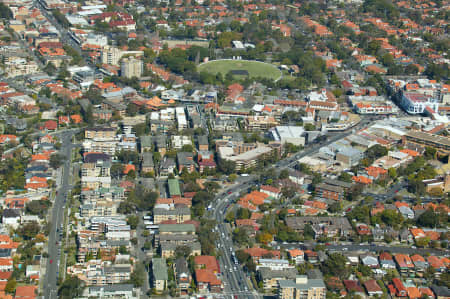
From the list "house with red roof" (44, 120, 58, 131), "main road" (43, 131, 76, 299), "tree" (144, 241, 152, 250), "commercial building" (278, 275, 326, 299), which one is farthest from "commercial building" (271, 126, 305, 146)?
"commercial building" (278, 275, 326, 299)

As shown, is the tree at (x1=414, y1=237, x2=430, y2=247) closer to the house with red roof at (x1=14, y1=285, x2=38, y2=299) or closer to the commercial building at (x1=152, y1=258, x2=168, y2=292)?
the commercial building at (x1=152, y1=258, x2=168, y2=292)

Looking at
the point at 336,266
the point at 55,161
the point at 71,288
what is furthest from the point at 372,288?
the point at 55,161

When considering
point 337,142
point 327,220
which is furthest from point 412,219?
point 337,142

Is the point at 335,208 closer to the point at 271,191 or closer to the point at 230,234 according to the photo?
the point at 271,191

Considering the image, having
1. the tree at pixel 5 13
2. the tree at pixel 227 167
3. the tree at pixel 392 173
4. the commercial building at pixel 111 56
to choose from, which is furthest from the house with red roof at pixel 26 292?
the tree at pixel 5 13

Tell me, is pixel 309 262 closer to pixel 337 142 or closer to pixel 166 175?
pixel 166 175
